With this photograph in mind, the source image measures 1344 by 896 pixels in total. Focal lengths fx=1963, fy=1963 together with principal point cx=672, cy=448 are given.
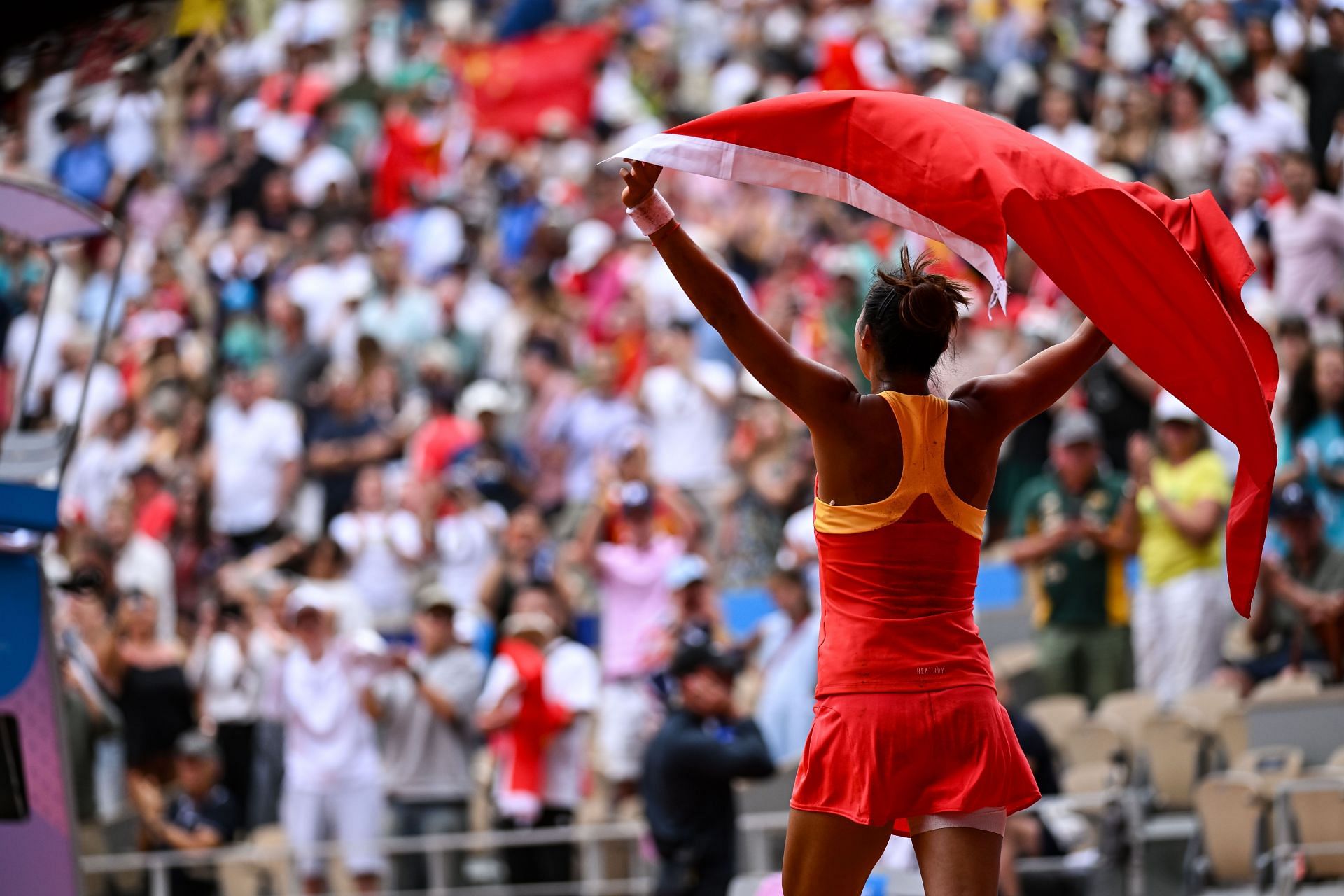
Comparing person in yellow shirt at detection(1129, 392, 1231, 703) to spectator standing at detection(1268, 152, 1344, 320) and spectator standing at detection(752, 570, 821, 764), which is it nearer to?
spectator standing at detection(1268, 152, 1344, 320)

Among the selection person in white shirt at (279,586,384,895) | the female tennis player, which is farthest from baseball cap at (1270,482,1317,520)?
the female tennis player

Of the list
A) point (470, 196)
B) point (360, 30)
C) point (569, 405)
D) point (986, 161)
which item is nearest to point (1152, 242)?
point (986, 161)

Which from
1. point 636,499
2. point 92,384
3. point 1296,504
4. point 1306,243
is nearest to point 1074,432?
point 1296,504

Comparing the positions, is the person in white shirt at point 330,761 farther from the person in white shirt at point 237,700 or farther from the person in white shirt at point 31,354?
the person in white shirt at point 31,354

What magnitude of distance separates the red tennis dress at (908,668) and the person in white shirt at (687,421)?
9045 mm

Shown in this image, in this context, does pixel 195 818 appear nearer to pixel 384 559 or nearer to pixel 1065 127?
pixel 384 559

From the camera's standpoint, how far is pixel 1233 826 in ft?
28.6

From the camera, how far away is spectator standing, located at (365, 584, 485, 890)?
36.8 feet

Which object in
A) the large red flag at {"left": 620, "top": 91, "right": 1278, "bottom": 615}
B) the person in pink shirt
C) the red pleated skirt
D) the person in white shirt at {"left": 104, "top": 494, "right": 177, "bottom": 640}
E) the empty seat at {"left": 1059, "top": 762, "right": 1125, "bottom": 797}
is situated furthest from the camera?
the person in white shirt at {"left": 104, "top": 494, "right": 177, "bottom": 640}

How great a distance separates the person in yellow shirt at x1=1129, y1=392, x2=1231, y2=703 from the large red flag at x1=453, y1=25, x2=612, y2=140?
10855 mm

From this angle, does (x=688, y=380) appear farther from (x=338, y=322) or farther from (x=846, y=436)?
(x=846, y=436)

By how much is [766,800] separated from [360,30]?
15.5m

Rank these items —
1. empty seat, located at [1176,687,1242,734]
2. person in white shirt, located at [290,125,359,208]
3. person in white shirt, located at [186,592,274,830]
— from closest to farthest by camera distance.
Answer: empty seat, located at [1176,687,1242,734] < person in white shirt, located at [186,592,274,830] < person in white shirt, located at [290,125,359,208]

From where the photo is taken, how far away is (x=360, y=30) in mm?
23656
